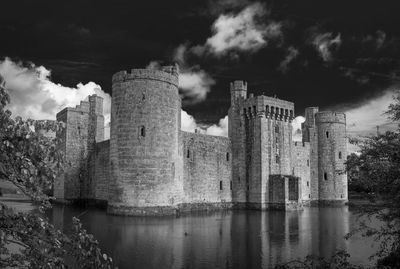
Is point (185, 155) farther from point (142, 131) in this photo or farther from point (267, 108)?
point (267, 108)

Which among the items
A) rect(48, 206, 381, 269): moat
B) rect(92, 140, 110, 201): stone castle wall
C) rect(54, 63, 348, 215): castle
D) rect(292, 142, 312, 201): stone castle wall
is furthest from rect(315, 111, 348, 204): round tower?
rect(92, 140, 110, 201): stone castle wall

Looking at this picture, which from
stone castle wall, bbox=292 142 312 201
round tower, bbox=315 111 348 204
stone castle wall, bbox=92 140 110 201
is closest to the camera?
stone castle wall, bbox=92 140 110 201

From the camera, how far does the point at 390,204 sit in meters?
9.70

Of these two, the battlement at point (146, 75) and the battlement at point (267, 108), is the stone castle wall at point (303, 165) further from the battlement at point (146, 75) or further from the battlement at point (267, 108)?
the battlement at point (146, 75)

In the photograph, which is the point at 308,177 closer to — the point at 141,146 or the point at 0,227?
the point at 141,146

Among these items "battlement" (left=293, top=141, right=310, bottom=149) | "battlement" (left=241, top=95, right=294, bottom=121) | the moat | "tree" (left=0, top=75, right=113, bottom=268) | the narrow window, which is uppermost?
"battlement" (left=241, top=95, right=294, bottom=121)

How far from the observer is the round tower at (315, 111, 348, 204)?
166ft

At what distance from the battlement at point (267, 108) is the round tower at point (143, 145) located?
1178 centimetres

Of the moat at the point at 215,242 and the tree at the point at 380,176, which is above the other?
the tree at the point at 380,176

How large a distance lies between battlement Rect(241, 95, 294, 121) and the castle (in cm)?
10

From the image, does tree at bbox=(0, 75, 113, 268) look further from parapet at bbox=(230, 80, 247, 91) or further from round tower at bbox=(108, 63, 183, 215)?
parapet at bbox=(230, 80, 247, 91)

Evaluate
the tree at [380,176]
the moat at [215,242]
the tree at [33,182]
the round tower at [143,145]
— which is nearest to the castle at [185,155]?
the round tower at [143,145]

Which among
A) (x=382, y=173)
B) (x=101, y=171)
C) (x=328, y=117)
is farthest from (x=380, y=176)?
(x=328, y=117)

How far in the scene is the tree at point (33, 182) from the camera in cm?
427
